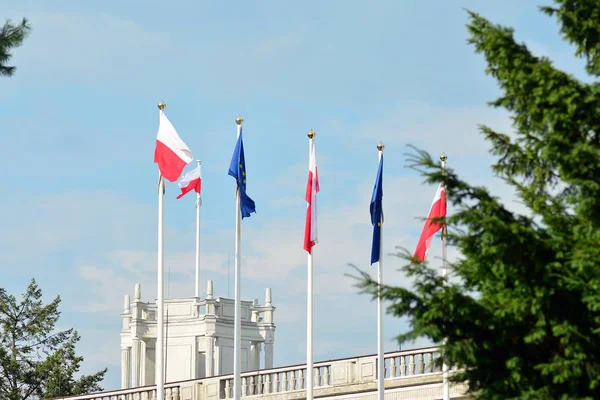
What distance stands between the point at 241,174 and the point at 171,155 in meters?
1.82

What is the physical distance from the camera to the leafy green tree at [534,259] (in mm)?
20859

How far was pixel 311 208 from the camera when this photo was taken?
3566 cm

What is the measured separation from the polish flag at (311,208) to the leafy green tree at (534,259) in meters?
13.4

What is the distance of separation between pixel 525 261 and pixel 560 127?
2084mm

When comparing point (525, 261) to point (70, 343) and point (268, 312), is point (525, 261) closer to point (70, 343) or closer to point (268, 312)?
point (268, 312)

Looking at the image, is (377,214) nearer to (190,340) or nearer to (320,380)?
(320,380)

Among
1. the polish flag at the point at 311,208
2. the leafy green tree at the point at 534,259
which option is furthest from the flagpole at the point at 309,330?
the leafy green tree at the point at 534,259

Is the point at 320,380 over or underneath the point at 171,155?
underneath

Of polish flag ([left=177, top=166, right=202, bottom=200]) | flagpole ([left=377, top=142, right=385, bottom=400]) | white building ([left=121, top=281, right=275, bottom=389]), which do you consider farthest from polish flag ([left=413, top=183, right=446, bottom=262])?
white building ([left=121, top=281, right=275, bottom=389])

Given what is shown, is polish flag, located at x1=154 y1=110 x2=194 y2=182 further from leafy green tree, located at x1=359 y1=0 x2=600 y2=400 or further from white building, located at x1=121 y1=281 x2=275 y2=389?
white building, located at x1=121 y1=281 x2=275 y2=389

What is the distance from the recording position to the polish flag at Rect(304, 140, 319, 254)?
116 ft

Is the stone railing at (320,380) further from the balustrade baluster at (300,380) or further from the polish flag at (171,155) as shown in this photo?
the polish flag at (171,155)

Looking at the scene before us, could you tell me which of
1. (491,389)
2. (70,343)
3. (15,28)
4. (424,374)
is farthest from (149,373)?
(491,389)

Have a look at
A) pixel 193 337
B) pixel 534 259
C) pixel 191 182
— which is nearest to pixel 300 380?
pixel 191 182
